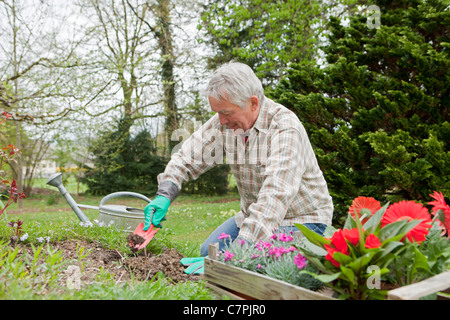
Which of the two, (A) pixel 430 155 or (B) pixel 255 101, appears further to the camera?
(A) pixel 430 155

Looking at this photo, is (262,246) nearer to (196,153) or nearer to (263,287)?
(263,287)

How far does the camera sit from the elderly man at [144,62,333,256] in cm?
190

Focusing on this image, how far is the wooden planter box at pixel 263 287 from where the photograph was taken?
1.09 meters

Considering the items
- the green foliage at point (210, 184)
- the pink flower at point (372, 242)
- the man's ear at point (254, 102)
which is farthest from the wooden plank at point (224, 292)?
the green foliage at point (210, 184)

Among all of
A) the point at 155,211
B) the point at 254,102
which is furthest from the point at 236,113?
the point at 155,211

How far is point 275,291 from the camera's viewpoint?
1.28 m

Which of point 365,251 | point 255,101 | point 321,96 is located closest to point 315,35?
point 321,96

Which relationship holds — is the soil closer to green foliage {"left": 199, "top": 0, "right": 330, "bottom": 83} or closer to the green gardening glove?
the green gardening glove

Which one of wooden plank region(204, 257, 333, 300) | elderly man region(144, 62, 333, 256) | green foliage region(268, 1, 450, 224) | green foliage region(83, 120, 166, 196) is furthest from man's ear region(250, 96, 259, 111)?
green foliage region(83, 120, 166, 196)

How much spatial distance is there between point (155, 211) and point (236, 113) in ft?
2.61

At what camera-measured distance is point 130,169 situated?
14.5 m

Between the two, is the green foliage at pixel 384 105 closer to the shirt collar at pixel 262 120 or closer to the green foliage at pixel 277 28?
the shirt collar at pixel 262 120
